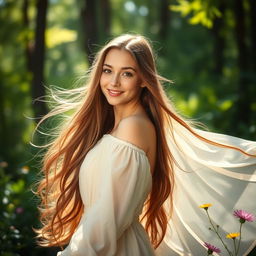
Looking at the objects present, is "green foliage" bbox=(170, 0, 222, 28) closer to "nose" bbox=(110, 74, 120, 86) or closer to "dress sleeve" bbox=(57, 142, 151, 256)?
"nose" bbox=(110, 74, 120, 86)

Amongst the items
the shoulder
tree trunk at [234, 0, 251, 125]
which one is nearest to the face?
the shoulder

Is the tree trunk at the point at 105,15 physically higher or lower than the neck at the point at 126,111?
higher

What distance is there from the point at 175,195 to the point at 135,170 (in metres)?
0.83

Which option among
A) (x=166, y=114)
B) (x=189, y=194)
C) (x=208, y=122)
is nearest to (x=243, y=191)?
(x=189, y=194)

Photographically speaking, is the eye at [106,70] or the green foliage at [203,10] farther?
the green foliage at [203,10]

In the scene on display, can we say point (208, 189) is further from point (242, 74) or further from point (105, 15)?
point (105, 15)

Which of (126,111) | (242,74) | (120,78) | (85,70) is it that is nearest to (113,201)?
(126,111)

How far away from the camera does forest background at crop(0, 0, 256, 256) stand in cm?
595

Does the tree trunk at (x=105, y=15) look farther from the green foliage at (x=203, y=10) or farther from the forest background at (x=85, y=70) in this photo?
the green foliage at (x=203, y=10)

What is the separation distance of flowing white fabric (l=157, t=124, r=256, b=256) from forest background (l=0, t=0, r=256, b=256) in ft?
1.86

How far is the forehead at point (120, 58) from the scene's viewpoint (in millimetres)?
3488

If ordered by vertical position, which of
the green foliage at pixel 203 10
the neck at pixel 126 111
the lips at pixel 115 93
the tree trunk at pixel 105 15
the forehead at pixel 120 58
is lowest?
the neck at pixel 126 111

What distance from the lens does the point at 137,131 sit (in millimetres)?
3420

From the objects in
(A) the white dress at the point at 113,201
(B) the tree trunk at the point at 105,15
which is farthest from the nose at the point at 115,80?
(B) the tree trunk at the point at 105,15
